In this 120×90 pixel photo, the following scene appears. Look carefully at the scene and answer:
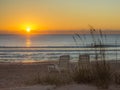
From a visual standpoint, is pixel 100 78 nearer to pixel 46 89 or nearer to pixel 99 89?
pixel 99 89

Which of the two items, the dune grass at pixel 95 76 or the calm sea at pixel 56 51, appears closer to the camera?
the dune grass at pixel 95 76

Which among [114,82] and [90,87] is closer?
[90,87]

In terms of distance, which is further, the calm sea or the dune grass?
the calm sea

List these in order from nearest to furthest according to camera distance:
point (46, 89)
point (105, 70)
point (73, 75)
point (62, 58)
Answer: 1. point (46, 89)
2. point (105, 70)
3. point (73, 75)
4. point (62, 58)

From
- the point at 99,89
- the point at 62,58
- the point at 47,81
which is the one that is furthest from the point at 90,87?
the point at 62,58

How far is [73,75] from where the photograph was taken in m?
8.58

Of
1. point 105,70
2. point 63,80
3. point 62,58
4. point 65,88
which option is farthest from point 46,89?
point 62,58

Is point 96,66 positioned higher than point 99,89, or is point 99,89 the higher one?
point 96,66

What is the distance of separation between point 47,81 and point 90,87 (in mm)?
1314

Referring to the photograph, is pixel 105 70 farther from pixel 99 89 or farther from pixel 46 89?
pixel 46 89

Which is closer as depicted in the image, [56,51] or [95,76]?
[95,76]

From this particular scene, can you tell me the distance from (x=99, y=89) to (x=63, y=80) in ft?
3.90

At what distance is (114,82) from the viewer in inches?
321

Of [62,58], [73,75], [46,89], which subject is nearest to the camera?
[46,89]
